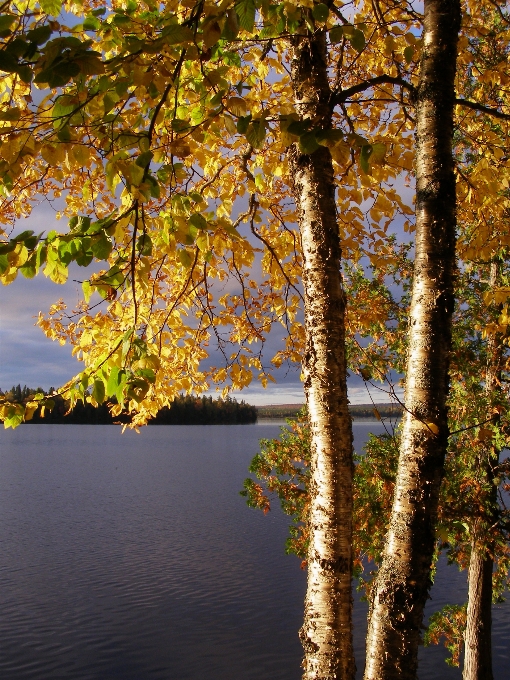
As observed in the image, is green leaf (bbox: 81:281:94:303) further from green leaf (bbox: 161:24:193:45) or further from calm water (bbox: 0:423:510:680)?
calm water (bbox: 0:423:510:680)

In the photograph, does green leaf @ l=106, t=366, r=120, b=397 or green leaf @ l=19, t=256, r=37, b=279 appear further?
green leaf @ l=106, t=366, r=120, b=397

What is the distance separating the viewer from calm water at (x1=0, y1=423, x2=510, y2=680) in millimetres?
14203

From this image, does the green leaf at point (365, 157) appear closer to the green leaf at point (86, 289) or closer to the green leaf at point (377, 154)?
the green leaf at point (377, 154)

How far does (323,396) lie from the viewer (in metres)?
2.73

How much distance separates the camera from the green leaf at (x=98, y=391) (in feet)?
8.76

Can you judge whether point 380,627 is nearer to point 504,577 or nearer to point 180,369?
point 180,369

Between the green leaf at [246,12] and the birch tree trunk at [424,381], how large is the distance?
105cm

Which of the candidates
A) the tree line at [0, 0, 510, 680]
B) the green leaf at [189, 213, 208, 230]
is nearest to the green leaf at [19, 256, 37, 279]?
the tree line at [0, 0, 510, 680]

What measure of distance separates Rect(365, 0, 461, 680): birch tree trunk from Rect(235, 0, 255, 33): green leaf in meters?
1.05

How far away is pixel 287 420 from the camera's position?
972 centimetres

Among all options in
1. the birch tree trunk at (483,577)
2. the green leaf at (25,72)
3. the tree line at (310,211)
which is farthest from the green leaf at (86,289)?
the birch tree trunk at (483,577)

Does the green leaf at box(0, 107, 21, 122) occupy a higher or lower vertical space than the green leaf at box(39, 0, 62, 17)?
lower

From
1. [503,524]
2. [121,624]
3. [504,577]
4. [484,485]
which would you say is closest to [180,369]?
[484,485]

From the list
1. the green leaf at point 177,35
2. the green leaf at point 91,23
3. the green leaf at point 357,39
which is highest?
the green leaf at point 91,23
